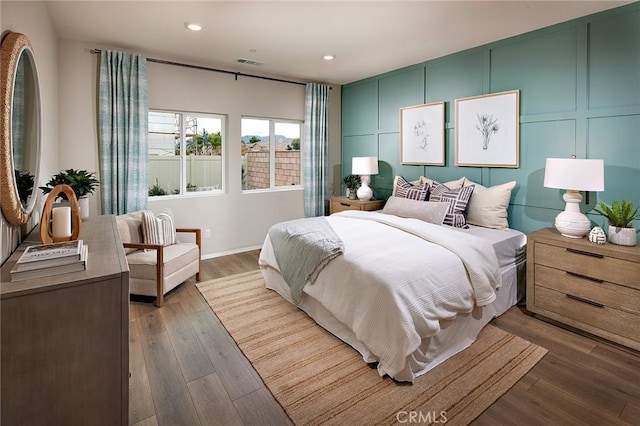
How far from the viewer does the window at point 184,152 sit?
4.40 meters

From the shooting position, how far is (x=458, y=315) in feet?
8.04

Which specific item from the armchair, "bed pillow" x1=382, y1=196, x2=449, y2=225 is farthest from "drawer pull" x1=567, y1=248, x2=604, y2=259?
the armchair

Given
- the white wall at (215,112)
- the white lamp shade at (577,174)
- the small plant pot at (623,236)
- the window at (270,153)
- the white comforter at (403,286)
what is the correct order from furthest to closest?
the window at (270,153)
the white wall at (215,112)
the white lamp shade at (577,174)
the small plant pot at (623,236)
the white comforter at (403,286)

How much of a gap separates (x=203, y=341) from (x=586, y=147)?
12.0 feet

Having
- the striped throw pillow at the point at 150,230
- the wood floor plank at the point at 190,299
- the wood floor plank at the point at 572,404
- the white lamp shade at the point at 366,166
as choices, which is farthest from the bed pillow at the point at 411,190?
the striped throw pillow at the point at 150,230

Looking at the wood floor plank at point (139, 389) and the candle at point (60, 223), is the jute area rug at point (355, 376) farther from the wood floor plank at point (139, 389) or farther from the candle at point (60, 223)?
the candle at point (60, 223)

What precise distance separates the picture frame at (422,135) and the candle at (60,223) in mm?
3850

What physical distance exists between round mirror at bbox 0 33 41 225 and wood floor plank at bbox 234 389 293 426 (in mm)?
1491

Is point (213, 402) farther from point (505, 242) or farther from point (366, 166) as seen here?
point (366, 166)

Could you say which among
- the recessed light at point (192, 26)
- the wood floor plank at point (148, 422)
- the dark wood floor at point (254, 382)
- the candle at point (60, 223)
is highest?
the recessed light at point (192, 26)

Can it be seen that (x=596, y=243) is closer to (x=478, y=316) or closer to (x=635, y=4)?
(x=478, y=316)

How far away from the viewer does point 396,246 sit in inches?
107

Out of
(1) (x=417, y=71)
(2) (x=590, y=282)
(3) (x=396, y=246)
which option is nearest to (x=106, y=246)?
(3) (x=396, y=246)

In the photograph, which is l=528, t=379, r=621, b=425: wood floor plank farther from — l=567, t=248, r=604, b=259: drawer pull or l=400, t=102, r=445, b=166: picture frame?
l=400, t=102, r=445, b=166: picture frame
